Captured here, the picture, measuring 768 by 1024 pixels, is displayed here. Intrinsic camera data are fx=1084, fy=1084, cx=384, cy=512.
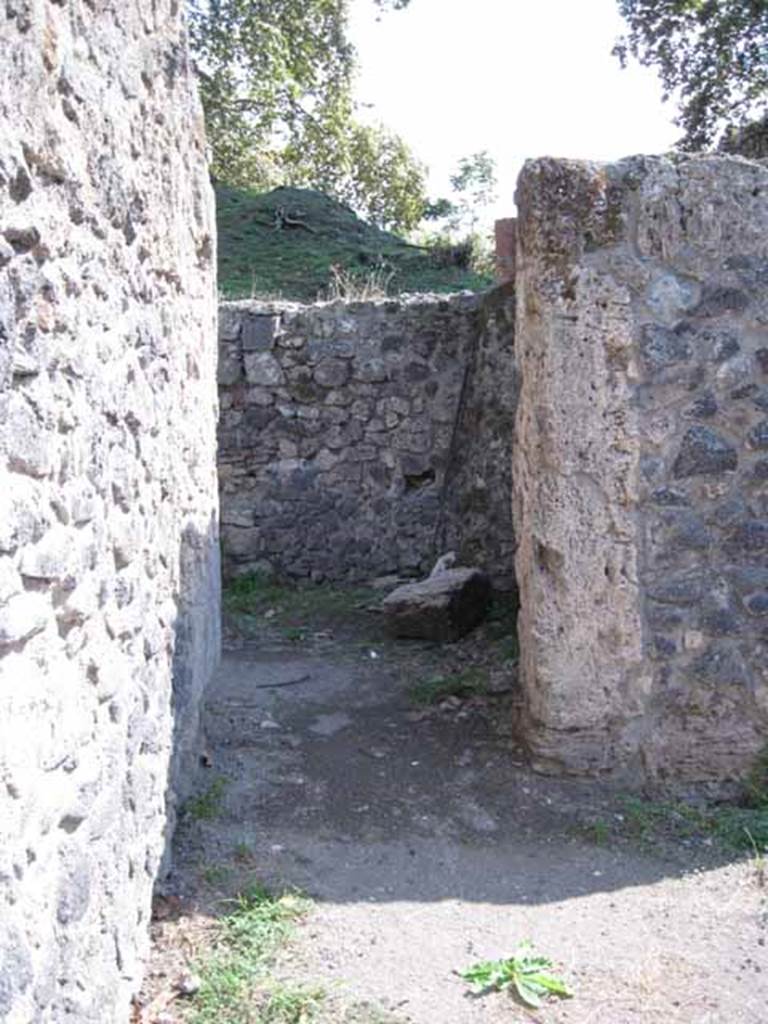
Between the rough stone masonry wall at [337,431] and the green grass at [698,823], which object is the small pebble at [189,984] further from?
the rough stone masonry wall at [337,431]

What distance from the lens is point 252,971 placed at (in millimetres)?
2842

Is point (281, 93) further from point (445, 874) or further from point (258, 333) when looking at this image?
point (445, 874)

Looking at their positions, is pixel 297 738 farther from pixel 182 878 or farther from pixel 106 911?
pixel 106 911

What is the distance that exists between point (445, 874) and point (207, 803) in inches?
35.4

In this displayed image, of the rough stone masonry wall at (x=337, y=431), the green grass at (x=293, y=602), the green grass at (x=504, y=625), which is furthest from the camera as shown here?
the rough stone masonry wall at (x=337, y=431)

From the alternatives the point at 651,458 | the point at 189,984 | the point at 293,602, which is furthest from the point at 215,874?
the point at 293,602

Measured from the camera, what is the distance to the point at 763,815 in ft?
12.6

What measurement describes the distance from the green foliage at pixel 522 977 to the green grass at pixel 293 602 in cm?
358

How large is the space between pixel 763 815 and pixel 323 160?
60.4ft

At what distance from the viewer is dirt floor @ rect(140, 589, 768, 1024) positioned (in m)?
2.86

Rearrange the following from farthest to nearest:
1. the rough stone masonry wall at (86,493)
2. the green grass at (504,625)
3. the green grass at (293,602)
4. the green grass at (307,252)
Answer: the green grass at (307,252), the green grass at (293,602), the green grass at (504,625), the rough stone masonry wall at (86,493)

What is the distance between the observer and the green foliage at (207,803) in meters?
3.74

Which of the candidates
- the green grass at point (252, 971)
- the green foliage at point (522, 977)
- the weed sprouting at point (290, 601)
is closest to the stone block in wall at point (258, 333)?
the weed sprouting at point (290, 601)

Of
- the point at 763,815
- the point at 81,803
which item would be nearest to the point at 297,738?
the point at 763,815
